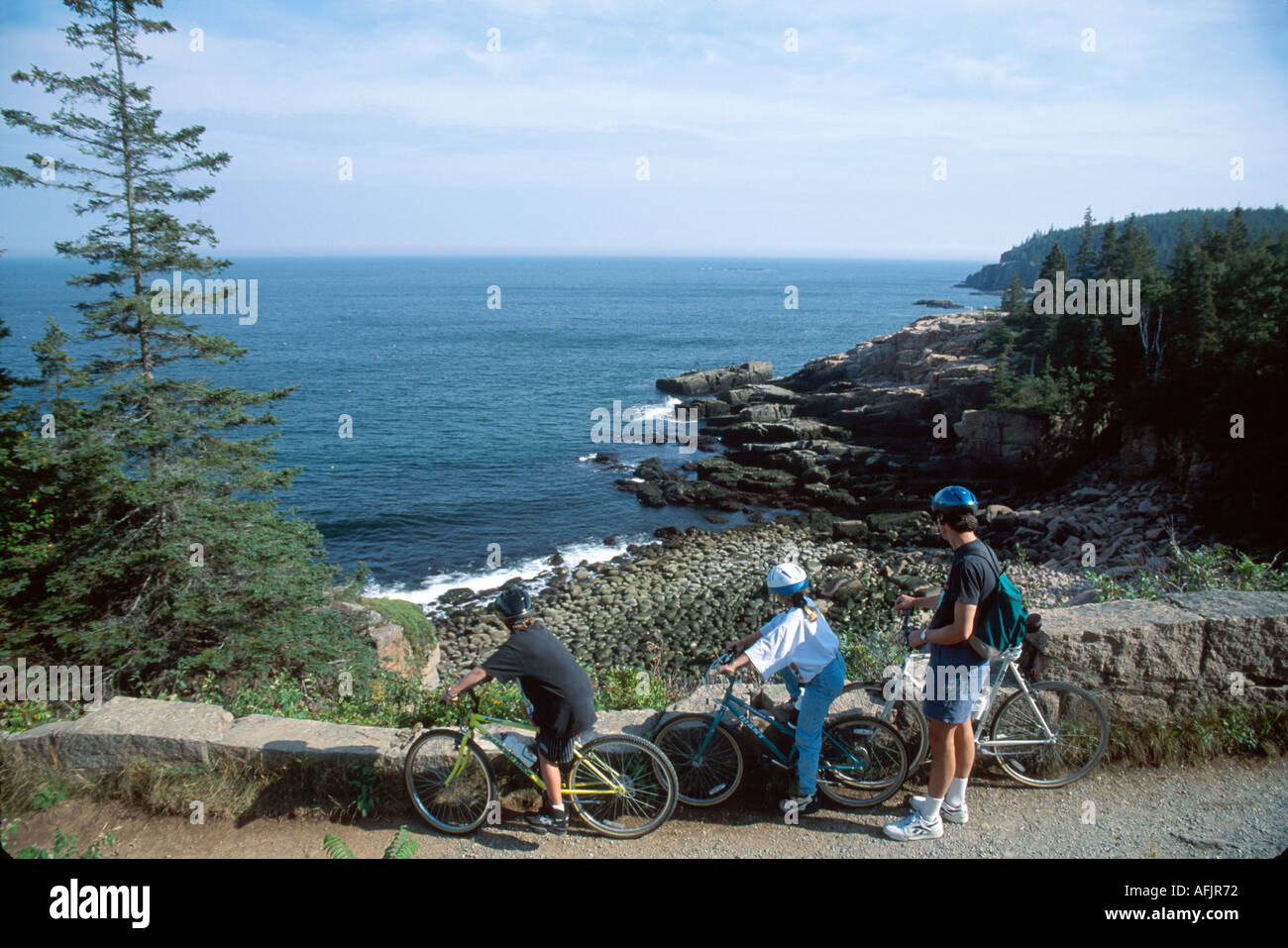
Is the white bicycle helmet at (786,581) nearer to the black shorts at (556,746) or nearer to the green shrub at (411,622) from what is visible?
the black shorts at (556,746)

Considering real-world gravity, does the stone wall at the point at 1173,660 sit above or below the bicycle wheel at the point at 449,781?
above

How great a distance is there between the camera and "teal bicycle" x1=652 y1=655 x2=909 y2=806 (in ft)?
16.2

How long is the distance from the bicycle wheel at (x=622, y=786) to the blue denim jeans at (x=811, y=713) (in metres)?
0.84

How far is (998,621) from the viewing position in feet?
14.4

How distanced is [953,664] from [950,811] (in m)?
1.07

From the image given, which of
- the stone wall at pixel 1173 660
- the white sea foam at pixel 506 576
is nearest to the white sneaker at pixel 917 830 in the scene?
the stone wall at pixel 1173 660

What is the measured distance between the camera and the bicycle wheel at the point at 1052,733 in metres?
5.12

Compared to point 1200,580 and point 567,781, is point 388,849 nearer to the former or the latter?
point 567,781

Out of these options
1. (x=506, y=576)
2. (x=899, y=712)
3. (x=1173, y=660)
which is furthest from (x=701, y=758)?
(x=506, y=576)

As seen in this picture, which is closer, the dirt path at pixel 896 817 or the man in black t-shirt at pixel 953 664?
the man in black t-shirt at pixel 953 664

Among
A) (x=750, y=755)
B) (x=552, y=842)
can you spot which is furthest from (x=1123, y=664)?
(x=552, y=842)

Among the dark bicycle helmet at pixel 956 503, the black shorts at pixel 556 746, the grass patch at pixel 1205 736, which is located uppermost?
the dark bicycle helmet at pixel 956 503
